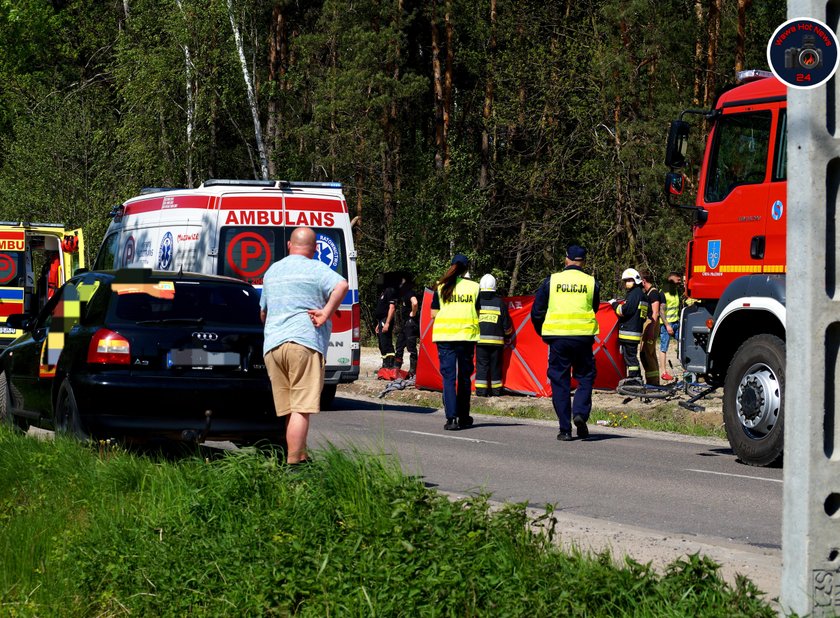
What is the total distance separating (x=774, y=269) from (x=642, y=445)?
2960 millimetres

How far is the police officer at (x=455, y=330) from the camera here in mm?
14570

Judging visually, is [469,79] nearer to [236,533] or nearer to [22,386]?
[22,386]

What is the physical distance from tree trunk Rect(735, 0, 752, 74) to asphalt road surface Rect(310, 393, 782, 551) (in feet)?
47.9

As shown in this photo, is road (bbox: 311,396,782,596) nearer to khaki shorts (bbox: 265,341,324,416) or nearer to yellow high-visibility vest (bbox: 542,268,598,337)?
khaki shorts (bbox: 265,341,324,416)

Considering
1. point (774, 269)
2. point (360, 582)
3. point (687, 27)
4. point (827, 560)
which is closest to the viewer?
point (827, 560)

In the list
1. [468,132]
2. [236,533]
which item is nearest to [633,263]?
[468,132]

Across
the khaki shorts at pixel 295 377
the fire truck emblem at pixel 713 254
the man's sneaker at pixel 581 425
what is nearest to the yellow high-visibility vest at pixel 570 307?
the man's sneaker at pixel 581 425

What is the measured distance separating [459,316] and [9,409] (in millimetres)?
4771

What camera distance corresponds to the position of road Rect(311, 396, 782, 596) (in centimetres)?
745

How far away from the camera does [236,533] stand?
263 inches

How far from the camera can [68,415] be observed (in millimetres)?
10383

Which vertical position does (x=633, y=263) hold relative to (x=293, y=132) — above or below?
below

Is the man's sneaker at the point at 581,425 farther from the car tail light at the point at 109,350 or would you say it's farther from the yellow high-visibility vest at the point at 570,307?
the car tail light at the point at 109,350

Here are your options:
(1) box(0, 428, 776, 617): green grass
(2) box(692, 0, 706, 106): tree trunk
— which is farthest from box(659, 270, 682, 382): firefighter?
(1) box(0, 428, 776, 617): green grass
